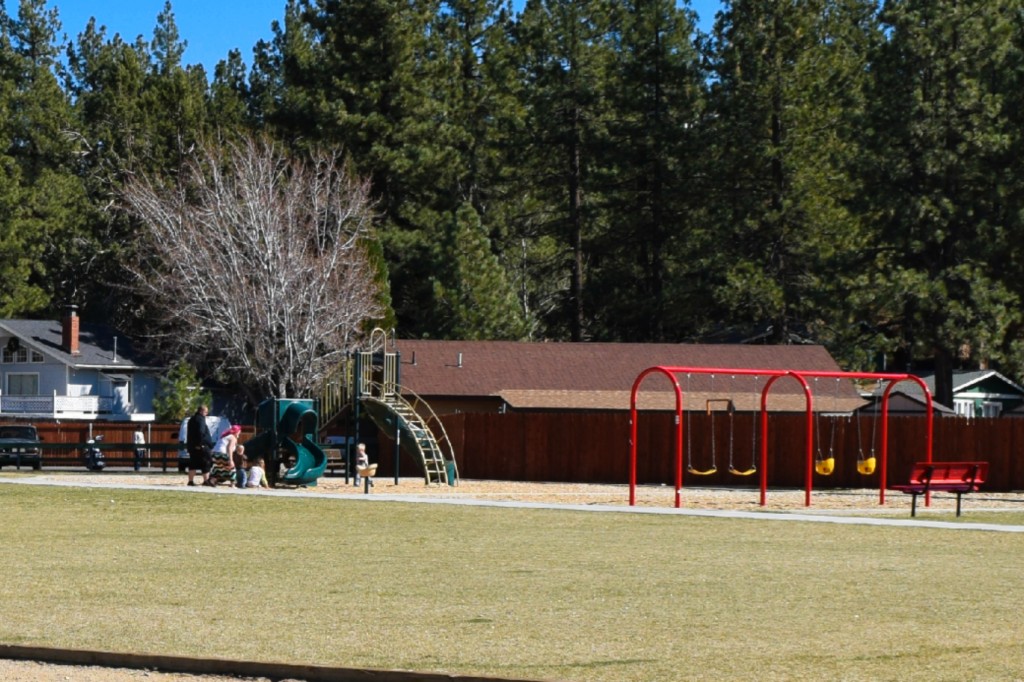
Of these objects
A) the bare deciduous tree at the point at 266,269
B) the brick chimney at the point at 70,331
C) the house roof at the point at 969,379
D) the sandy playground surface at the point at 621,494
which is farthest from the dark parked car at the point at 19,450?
the house roof at the point at 969,379

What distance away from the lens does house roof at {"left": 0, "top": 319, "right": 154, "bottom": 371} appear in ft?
239

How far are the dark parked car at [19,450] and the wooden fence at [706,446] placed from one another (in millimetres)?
10869

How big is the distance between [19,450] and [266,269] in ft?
43.8

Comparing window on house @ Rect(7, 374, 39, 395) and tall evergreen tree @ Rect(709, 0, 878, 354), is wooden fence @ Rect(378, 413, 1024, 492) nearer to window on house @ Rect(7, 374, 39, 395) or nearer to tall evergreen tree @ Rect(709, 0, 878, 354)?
tall evergreen tree @ Rect(709, 0, 878, 354)

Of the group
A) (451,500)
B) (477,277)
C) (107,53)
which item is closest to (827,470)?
(451,500)

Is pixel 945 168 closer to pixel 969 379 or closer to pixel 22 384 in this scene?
pixel 969 379

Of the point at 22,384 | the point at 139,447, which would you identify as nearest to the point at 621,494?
the point at 139,447

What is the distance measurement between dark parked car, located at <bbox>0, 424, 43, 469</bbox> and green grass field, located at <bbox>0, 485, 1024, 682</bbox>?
82.4ft

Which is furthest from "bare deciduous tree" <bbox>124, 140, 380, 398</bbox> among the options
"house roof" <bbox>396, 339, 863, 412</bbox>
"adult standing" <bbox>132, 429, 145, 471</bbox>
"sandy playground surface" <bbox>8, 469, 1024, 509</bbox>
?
"sandy playground surface" <bbox>8, 469, 1024, 509</bbox>

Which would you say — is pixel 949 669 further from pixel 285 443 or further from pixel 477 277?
pixel 477 277

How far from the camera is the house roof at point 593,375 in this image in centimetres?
5275

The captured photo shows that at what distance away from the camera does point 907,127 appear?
5884cm

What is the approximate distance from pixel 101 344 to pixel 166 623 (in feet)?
211

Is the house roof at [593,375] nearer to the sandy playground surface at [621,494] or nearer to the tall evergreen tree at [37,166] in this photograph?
the sandy playground surface at [621,494]
